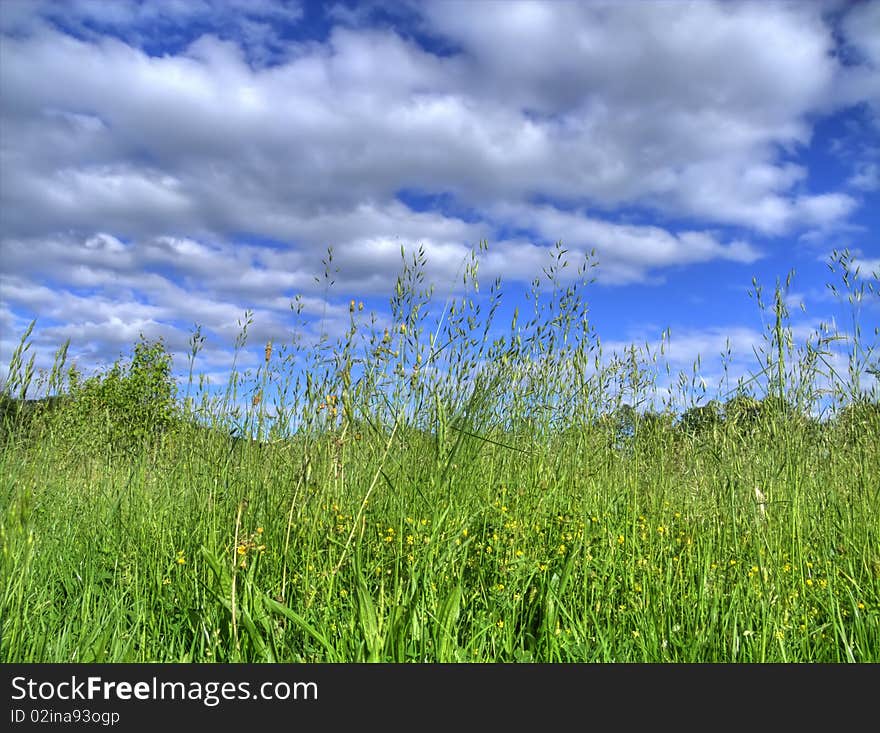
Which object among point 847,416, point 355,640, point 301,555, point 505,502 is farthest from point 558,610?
point 847,416

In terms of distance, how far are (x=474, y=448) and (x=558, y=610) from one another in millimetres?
712

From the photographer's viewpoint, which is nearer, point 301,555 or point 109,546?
point 301,555

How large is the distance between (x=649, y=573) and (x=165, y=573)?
202cm

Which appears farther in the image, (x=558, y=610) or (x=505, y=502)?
(x=505, y=502)
